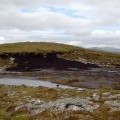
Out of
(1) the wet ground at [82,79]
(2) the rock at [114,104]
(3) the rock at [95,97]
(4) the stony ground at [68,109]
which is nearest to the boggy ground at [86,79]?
(1) the wet ground at [82,79]

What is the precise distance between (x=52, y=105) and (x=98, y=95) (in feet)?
21.1

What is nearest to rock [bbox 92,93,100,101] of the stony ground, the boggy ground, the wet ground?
the stony ground

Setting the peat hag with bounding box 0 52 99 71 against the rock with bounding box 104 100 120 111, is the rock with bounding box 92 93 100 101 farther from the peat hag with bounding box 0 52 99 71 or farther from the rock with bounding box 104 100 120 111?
the peat hag with bounding box 0 52 99 71

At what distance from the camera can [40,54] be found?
184m

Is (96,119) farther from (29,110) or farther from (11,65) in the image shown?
(11,65)

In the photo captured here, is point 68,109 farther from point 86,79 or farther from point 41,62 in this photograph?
point 41,62

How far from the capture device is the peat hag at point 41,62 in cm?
15138

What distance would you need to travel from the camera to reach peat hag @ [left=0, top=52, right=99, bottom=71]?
15138cm

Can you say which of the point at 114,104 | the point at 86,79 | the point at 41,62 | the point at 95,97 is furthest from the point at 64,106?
the point at 41,62

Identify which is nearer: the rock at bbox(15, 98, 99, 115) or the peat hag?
the rock at bbox(15, 98, 99, 115)

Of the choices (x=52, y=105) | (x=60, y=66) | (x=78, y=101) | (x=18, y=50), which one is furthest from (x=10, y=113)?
(x=18, y=50)

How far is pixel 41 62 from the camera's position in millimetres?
165000

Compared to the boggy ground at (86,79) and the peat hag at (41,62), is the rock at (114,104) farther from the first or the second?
the peat hag at (41,62)

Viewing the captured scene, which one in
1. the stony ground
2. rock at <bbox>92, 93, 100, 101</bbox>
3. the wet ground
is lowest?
the wet ground
